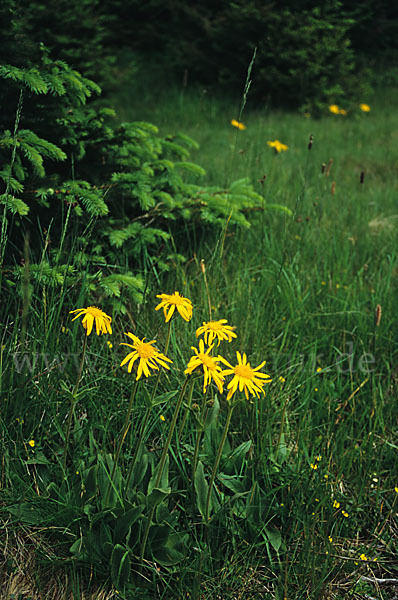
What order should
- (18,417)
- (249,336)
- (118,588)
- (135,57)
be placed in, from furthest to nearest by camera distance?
(135,57)
(249,336)
(18,417)
(118,588)

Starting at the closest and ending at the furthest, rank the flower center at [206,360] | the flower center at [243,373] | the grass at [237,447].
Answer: the flower center at [206,360]
the flower center at [243,373]
the grass at [237,447]

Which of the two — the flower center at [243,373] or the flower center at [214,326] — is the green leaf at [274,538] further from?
the flower center at [214,326]

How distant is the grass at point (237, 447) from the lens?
1592 mm

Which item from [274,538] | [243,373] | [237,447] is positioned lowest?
[274,538]

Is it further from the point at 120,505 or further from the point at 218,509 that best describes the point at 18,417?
the point at 218,509

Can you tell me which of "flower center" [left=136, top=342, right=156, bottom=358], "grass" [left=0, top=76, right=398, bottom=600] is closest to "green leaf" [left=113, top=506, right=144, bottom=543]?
"grass" [left=0, top=76, right=398, bottom=600]

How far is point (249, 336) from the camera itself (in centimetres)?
232

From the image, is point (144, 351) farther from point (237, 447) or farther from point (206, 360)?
Answer: point (237, 447)

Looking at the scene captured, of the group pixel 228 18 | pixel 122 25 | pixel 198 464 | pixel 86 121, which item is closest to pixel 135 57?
pixel 122 25

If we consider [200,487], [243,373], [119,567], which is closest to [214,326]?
[243,373]

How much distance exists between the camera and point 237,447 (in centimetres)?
185

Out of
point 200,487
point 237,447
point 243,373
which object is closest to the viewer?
point 243,373

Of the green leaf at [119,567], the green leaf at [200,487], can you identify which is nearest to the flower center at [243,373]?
the green leaf at [200,487]

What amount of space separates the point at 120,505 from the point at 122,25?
8735 mm
